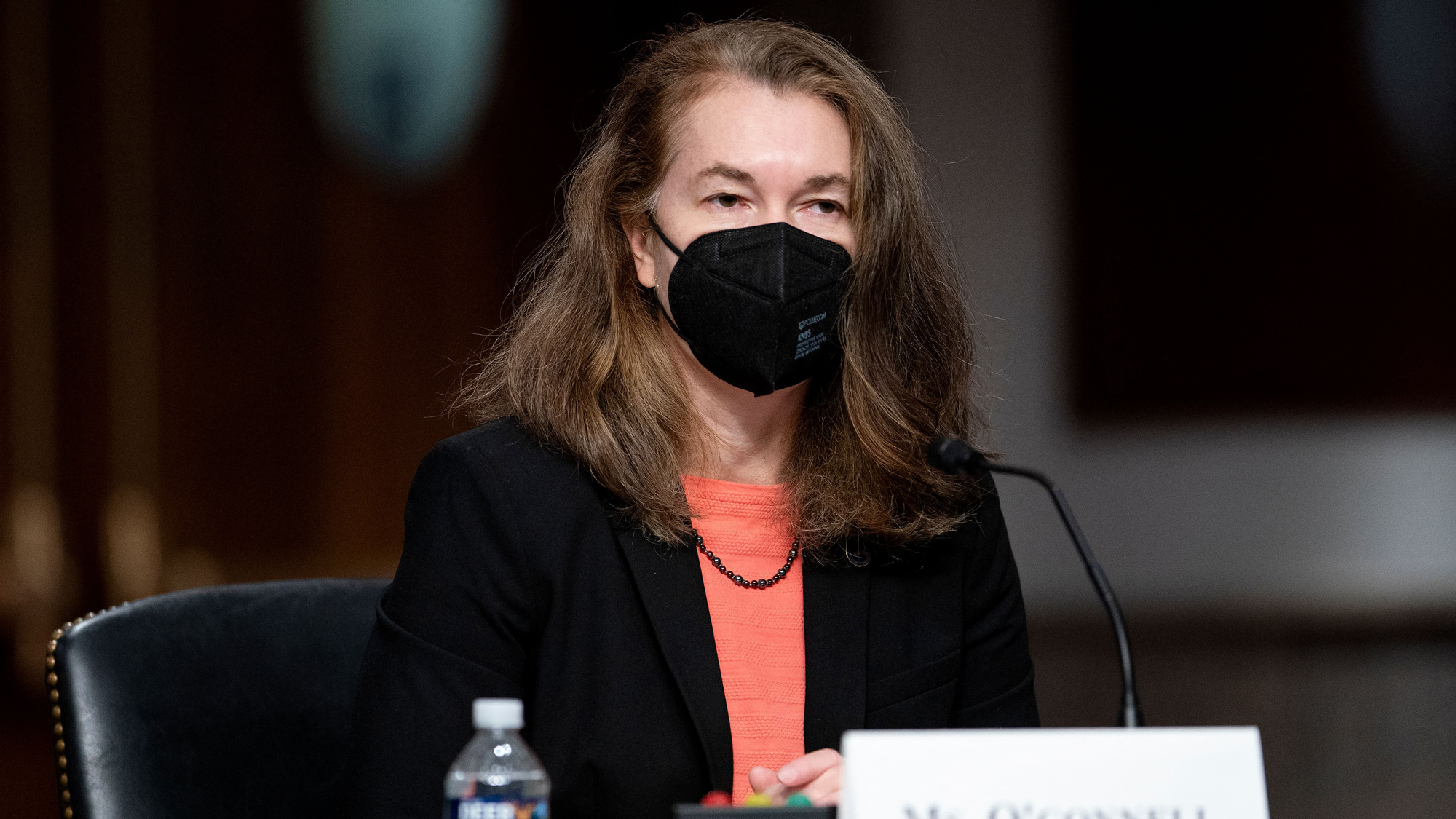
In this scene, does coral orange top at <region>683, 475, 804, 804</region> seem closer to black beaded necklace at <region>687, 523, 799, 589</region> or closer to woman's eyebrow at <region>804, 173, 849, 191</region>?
black beaded necklace at <region>687, 523, 799, 589</region>

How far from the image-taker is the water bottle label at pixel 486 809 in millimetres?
814

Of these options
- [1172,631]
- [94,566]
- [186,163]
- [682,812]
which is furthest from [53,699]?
[1172,631]

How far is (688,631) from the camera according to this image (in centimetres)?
137

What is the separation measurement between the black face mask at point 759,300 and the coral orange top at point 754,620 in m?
0.14

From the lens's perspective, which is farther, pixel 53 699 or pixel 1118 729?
pixel 53 699

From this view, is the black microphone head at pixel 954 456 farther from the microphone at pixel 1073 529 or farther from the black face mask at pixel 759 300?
the black face mask at pixel 759 300

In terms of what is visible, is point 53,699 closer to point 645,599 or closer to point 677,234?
point 645,599

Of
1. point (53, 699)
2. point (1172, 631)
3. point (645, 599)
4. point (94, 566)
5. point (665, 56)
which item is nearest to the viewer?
point (53, 699)

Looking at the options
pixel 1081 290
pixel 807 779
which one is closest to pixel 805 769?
pixel 807 779

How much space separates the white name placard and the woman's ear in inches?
33.5

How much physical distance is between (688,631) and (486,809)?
0.56 meters

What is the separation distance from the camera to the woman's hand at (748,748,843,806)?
1093 mm

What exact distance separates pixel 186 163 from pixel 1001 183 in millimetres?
2368

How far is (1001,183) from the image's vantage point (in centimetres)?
419
